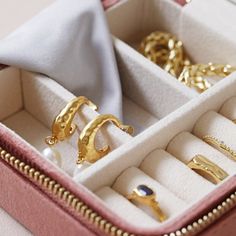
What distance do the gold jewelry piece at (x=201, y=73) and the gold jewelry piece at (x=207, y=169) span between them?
Result: 210mm

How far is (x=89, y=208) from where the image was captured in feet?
3.26

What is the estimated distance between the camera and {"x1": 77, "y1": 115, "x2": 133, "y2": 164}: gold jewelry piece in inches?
45.6

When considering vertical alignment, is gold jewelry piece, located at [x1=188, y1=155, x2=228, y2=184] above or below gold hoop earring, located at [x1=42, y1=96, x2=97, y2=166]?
below

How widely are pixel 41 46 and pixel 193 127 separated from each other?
0.84 feet

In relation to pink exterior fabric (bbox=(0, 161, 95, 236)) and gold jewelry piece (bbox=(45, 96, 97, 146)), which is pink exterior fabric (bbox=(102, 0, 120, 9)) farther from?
pink exterior fabric (bbox=(0, 161, 95, 236))

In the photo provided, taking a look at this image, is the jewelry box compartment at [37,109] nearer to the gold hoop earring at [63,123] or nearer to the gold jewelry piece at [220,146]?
the gold hoop earring at [63,123]

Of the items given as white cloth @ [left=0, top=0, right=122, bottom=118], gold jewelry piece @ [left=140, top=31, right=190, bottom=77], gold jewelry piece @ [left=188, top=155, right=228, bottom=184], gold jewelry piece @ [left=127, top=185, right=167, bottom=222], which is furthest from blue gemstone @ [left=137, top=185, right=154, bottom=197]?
gold jewelry piece @ [left=140, top=31, right=190, bottom=77]

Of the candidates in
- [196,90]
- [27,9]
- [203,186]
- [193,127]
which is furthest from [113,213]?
[27,9]

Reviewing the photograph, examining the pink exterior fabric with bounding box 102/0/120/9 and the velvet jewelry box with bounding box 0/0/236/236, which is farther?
the pink exterior fabric with bounding box 102/0/120/9

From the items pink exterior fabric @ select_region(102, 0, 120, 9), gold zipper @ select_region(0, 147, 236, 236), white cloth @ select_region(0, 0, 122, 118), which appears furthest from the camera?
pink exterior fabric @ select_region(102, 0, 120, 9)

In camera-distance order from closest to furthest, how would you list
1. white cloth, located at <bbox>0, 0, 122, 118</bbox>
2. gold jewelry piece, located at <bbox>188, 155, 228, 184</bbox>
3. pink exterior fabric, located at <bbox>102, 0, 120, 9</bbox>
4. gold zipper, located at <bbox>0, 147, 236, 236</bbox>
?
gold zipper, located at <bbox>0, 147, 236, 236</bbox>
gold jewelry piece, located at <bbox>188, 155, 228, 184</bbox>
white cloth, located at <bbox>0, 0, 122, 118</bbox>
pink exterior fabric, located at <bbox>102, 0, 120, 9</bbox>

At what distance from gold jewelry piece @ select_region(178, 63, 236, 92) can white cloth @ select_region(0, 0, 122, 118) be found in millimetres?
115

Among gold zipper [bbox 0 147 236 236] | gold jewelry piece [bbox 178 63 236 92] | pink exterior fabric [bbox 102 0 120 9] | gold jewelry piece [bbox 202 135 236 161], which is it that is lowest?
gold jewelry piece [bbox 202 135 236 161]

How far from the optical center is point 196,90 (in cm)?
134
